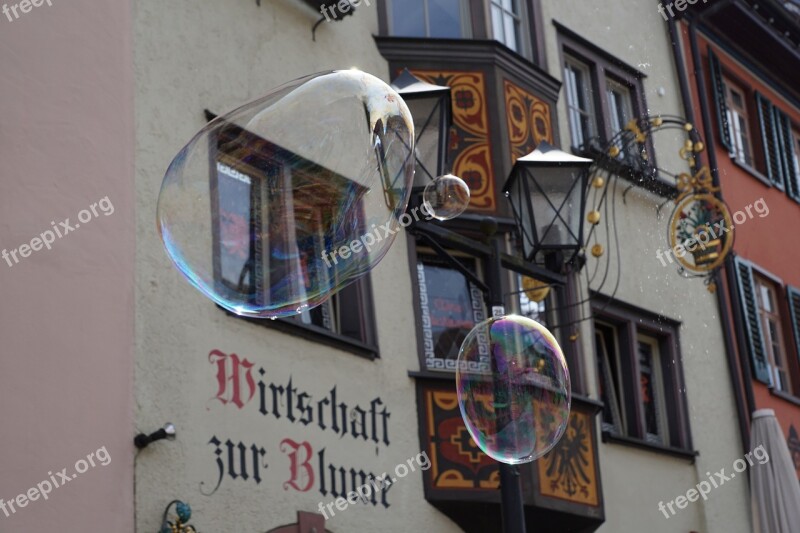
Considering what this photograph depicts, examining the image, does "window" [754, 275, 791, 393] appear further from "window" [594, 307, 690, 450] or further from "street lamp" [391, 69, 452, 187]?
"street lamp" [391, 69, 452, 187]

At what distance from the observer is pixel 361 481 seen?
11.6 m

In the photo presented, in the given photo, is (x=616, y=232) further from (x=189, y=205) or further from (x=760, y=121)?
(x=189, y=205)

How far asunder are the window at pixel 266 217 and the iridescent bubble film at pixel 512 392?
5.61 ft

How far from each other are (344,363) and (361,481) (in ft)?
2.86

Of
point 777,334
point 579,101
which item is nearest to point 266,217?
point 579,101

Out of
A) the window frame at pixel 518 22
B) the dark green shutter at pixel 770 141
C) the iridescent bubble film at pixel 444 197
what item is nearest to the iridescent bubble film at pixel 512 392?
the iridescent bubble film at pixel 444 197

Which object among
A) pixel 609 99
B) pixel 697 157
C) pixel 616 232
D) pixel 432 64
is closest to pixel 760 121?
pixel 697 157

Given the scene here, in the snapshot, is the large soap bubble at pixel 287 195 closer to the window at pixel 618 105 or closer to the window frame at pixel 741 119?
the window at pixel 618 105

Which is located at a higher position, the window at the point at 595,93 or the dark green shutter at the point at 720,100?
the dark green shutter at the point at 720,100

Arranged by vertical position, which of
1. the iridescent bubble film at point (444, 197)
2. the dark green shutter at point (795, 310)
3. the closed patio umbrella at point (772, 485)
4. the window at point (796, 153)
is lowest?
the iridescent bubble film at point (444, 197)

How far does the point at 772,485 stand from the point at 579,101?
438 cm

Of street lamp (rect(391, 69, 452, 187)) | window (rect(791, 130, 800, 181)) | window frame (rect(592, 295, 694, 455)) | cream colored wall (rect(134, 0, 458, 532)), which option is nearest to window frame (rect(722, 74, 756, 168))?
window (rect(791, 130, 800, 181))

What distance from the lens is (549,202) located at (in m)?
9.21

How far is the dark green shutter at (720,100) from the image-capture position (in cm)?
1923
